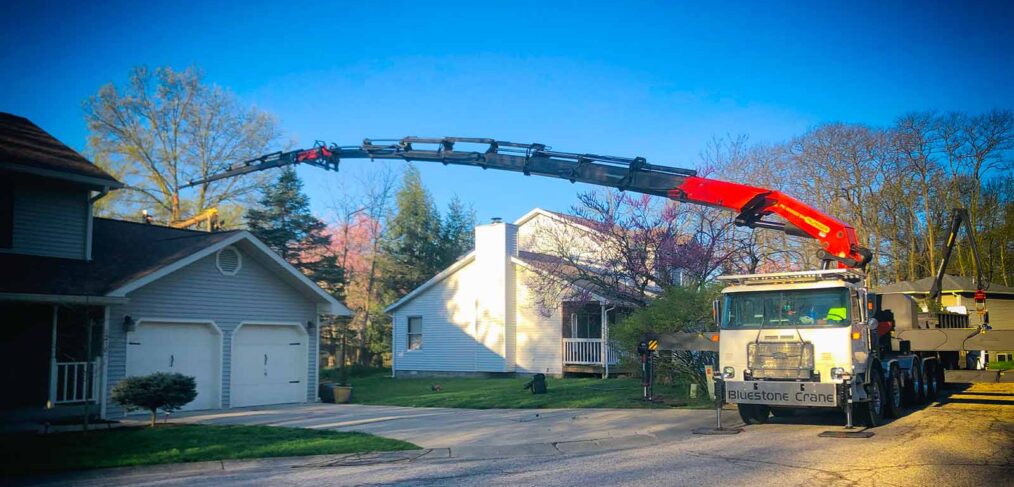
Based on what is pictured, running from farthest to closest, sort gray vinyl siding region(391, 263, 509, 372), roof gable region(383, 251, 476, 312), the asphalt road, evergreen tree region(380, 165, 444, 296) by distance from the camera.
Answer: evergreen tree region(380, 165, 444, 296) → roof gable region(383, 251, 476, 312) → gray vinyl siding region(391, 263, 509, 372) → the asphalt road

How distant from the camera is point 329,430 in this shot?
14.5 m

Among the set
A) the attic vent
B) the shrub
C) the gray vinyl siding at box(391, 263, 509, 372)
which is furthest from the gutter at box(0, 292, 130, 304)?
the gray vinyl siding at box(391, 263, 509, 372)

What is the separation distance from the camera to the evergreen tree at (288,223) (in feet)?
126

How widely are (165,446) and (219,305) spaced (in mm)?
8164

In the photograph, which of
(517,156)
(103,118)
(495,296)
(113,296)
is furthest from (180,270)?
(103,118)

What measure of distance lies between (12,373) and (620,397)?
47.4 feet

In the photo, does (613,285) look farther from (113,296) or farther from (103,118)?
(103,118)

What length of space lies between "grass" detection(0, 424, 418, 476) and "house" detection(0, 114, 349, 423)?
2.71 meters

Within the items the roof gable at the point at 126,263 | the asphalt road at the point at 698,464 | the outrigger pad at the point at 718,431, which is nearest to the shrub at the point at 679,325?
the outrigger pad at the point at 718,431

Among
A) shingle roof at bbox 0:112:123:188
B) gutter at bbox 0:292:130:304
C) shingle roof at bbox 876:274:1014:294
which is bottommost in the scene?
gutter at bbox 0:292:130:304

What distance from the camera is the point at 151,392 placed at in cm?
1381

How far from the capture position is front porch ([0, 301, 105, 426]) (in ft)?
52.9

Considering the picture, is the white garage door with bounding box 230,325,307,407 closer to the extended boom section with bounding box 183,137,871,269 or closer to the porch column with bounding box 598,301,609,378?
the extended boom section with bounding box 183,137,871,269

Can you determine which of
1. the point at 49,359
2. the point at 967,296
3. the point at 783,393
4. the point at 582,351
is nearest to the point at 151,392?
the point at 49,359
